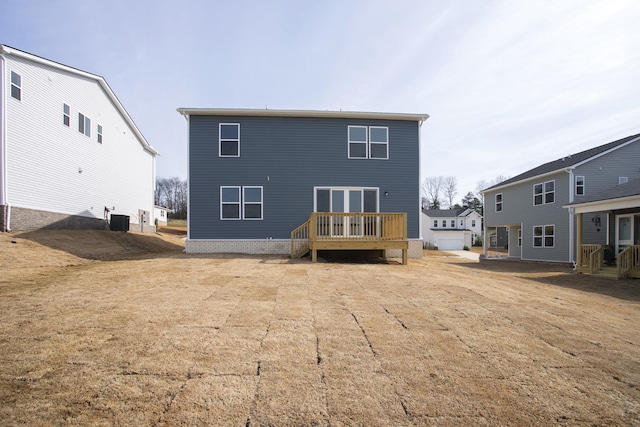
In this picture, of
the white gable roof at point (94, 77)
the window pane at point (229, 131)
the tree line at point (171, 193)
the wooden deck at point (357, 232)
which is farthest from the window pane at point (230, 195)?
the tree line at point (171, 193)

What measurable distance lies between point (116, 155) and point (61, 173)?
5.09 m

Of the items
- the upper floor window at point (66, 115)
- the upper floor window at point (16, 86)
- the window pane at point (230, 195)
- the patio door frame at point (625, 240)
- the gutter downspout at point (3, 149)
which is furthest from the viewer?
the upper floor window at point (66, 115)

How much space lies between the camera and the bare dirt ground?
2332mm

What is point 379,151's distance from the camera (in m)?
13.6

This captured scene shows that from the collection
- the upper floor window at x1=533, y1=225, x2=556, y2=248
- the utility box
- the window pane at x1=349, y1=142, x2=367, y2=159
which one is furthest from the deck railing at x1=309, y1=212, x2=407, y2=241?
the upper floor window at x1=533, y1=225, x2=556, y2=248

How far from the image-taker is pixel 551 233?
703 inches

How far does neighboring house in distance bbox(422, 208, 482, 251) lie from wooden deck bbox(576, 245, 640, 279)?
24893 millimetres

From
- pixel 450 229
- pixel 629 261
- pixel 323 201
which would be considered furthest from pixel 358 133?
pixel 450 229

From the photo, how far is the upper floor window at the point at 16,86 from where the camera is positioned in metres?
11.6

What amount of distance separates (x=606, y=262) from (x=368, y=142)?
1155cm

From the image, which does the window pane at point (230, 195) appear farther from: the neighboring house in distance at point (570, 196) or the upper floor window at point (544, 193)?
the upper floor window at point (544, 193)

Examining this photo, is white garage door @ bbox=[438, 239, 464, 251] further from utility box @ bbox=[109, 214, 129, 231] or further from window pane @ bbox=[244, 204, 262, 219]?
utility box @ bbox=[109, 214, 129, 231]

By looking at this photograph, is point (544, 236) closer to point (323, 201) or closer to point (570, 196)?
point (570, 196)

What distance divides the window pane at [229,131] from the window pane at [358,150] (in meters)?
5.01
